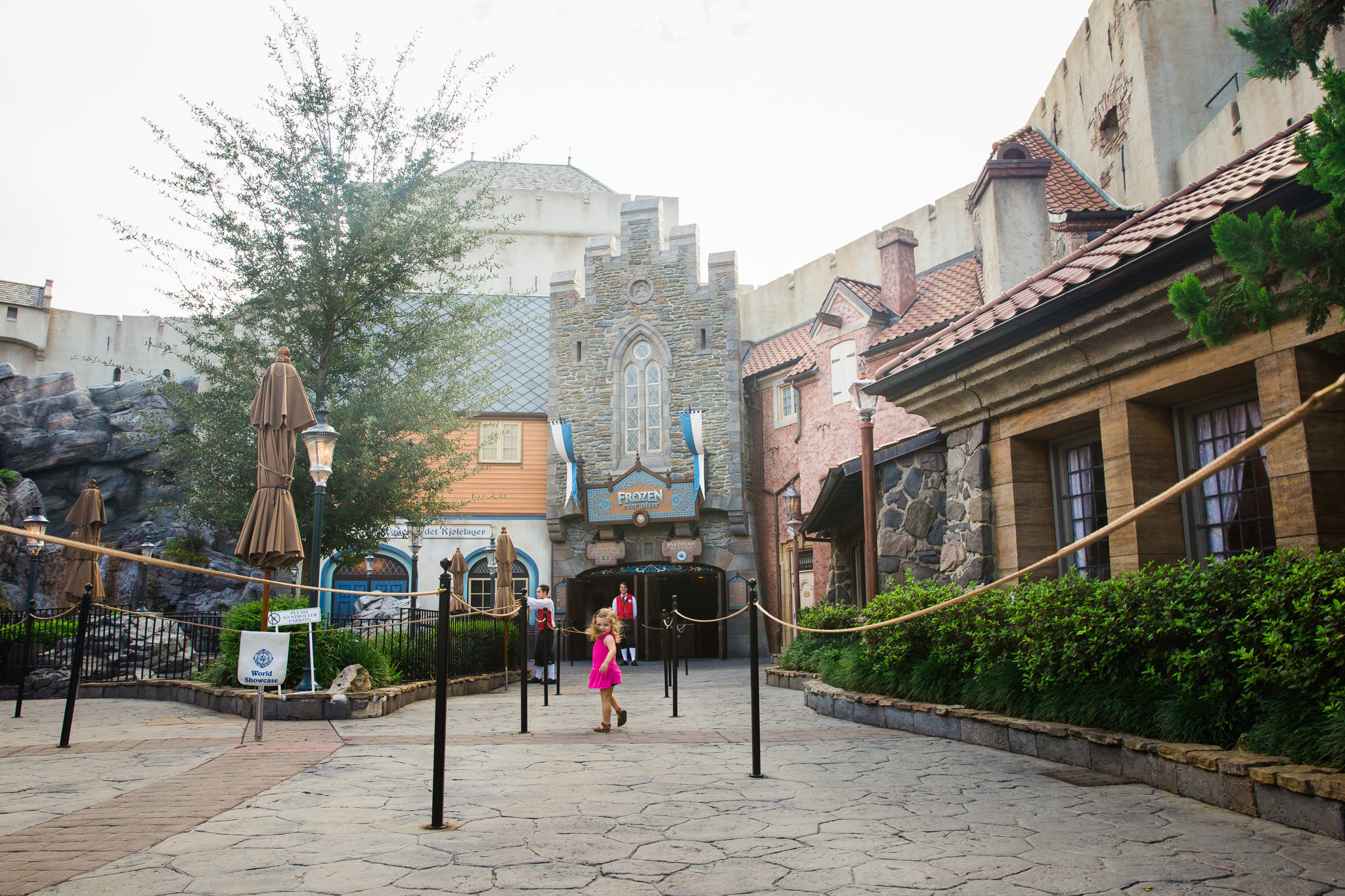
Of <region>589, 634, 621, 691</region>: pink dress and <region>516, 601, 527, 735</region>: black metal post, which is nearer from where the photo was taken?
<region>516, 601, 527, 735</region>: black metal post

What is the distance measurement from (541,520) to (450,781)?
20.0m

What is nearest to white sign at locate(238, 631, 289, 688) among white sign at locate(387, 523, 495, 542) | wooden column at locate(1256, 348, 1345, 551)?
wooden column at locate(1256, 348, 1345, 551)

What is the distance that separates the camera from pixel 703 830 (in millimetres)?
4527

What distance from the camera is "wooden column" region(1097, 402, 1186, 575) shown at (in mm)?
6863

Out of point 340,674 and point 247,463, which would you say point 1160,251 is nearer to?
point 340,674

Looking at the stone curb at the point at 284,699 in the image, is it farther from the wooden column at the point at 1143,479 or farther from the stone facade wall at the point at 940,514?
the wooden column at the point at 1143,479

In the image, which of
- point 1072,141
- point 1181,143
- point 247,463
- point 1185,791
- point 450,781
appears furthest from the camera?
point 1072,141

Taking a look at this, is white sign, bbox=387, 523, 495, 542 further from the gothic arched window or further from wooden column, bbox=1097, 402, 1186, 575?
wooden column, bbox=1097, 402, 1186, 575

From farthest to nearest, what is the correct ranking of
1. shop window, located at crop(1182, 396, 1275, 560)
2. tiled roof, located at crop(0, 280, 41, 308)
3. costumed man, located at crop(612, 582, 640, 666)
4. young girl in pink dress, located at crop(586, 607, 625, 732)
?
tiled roof, located at crop(0, 280, 41, 308), costumed man, located at crop(612, 582, 640, 666), young girl in pink dress, located at crop(586, 607, 625, 732), shop window, located at crop(1182, 396, 1275, 560)

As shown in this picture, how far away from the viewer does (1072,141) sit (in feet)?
68.7

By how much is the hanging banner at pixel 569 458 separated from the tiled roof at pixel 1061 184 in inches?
505

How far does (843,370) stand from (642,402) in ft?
23.4

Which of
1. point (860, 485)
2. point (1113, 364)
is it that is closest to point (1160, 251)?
point (1113, 364)

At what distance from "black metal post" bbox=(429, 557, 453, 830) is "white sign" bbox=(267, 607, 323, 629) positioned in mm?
4661
